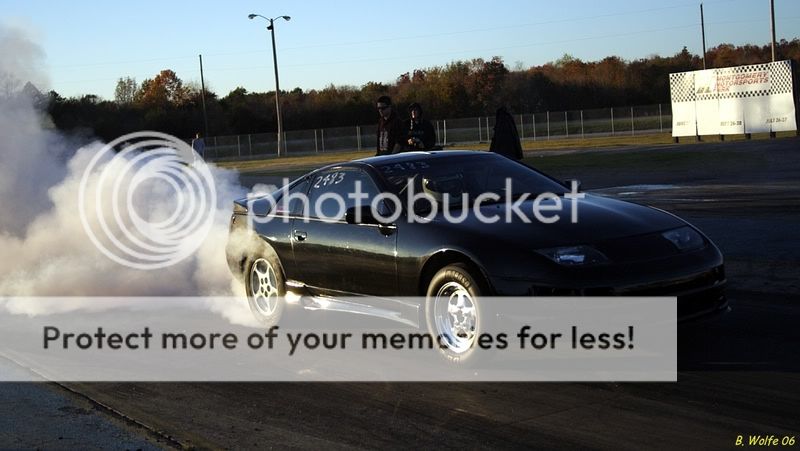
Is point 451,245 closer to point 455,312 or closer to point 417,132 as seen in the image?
point 455,312

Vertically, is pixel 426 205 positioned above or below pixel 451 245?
above

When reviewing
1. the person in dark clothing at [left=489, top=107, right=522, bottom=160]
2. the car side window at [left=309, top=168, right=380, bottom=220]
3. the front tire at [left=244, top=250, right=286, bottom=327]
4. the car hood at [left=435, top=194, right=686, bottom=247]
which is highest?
the person in dark clothing at [left=489, top=107, right=522, bottom=160]

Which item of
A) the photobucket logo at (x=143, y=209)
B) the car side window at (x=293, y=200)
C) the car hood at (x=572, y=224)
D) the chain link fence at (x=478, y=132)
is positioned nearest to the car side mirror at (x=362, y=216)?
the car hood at (x=572, y=224)

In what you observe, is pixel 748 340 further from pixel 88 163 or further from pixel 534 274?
pixel 88 163

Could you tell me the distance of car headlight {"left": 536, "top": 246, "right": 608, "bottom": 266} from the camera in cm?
600

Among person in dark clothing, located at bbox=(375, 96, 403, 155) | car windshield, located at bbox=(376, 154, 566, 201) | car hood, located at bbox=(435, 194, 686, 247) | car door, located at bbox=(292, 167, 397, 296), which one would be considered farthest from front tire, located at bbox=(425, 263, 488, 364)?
person in dark clothing, located at bbox=(375, 96, 403, 155)

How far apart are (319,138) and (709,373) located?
5938 centimetres

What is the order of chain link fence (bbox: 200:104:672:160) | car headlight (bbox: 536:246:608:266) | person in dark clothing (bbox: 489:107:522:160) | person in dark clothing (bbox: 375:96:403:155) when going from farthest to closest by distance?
chain link fence (bbox: 200:104:672:160), person in dark clothing (bbox: 489:107:522:160), person in dark clothing (bbox: 375:96:403:155), car headlight (bbox: 536:246:608:266)

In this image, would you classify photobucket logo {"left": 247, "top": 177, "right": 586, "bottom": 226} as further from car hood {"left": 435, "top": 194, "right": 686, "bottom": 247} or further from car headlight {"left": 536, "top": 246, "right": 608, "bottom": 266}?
car headlight {"left": 536, "top": 246, "right": 608, "bottom": 266}

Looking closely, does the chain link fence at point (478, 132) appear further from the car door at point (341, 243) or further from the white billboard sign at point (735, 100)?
the car door at point (341, 243)

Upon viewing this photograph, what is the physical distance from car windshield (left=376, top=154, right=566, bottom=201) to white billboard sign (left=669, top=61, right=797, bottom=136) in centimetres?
3067

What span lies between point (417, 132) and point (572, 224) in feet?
22.9

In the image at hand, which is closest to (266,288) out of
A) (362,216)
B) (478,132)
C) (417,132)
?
(362,216)

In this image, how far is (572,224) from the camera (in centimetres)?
638
